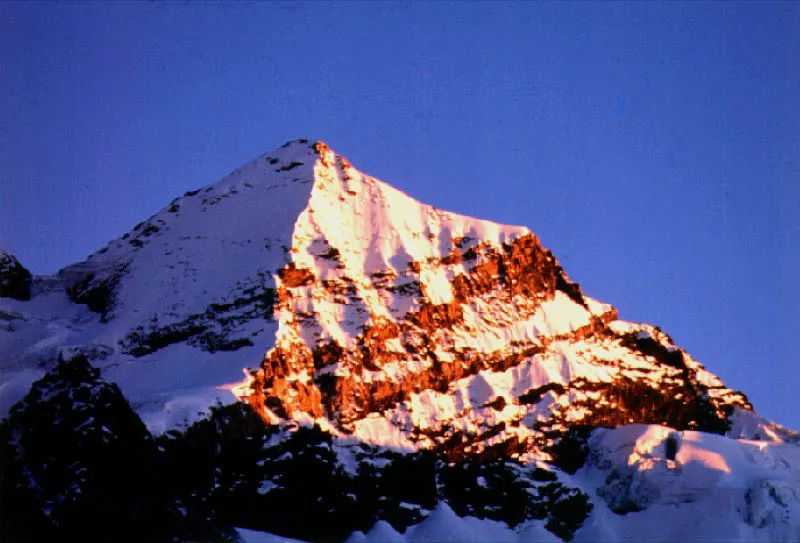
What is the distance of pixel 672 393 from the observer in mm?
191125

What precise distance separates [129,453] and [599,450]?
48.4 metres

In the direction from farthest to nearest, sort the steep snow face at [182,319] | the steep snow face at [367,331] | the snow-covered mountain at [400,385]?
1. the steep snow face at [367,331]
2. the steep snow face at [182,319]
3. the snow-covered mountain at [400,385]

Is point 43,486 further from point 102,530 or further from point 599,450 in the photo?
point 599,450

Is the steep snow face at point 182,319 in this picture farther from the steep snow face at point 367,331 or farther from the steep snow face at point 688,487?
the steep snow face at point 688,487

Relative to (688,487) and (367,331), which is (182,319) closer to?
(367,331)

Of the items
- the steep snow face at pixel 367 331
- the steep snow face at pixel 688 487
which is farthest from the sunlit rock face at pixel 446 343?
the steep snow face at pixel 688 487

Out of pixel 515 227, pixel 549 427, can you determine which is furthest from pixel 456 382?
pixel 515 227

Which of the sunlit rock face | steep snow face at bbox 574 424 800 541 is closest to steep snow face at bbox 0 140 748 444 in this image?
the sunlit rock face

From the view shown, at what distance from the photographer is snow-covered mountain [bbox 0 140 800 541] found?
536 ft

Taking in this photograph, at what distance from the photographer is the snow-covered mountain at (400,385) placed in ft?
536

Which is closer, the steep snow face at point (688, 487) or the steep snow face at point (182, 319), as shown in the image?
the steep snow face at point (182, 319)

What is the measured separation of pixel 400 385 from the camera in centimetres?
17488

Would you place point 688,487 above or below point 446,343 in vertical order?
below

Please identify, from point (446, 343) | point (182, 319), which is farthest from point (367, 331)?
point (182, 319)
